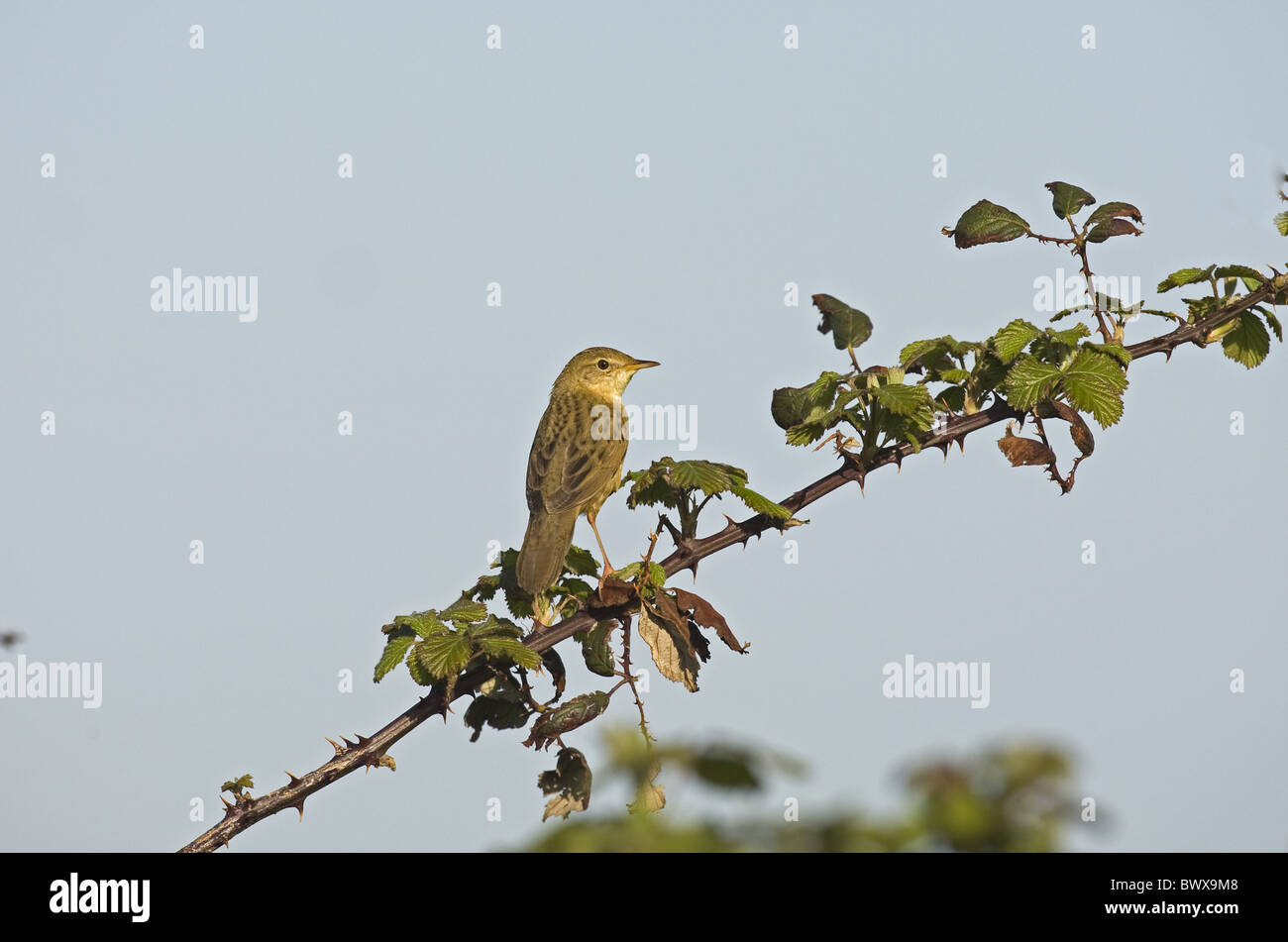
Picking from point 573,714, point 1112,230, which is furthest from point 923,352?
point 573,714

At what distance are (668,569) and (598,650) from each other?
33 cm

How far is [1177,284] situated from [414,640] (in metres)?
2.71

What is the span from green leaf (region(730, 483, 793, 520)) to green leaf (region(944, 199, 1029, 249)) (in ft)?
4.03

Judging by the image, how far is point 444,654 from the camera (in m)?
3.49

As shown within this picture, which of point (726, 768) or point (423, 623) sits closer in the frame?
point (726, 768)

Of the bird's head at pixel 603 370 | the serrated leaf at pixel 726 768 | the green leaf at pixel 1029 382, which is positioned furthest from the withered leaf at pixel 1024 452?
the bird's head at pixel 603 370

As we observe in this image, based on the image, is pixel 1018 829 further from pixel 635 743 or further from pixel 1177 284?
pixel 1177 284

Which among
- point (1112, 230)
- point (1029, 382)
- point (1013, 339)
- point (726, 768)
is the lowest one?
point (726, 768)

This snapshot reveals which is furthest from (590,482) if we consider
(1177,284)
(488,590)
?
(1177,284)

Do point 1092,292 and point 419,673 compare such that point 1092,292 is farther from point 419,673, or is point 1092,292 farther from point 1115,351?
point 419,673

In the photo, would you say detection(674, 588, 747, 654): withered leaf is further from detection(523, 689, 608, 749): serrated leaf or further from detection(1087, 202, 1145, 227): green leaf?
detection(1087, 202, 1145, 227): green leaf

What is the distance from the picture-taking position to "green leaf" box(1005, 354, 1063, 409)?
374 cm

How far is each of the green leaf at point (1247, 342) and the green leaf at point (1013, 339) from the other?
72cm

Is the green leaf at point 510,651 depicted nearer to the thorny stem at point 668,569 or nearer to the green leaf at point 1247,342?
the thorny stem at point 668,569
